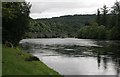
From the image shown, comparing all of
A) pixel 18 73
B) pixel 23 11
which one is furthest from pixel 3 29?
pixel 18 73

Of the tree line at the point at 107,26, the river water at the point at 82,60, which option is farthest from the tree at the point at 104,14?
the river water at the point at 82,60

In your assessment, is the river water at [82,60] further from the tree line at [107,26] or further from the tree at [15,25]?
the tree line at [107,26]

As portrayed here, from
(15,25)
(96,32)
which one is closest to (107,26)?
(96,32)

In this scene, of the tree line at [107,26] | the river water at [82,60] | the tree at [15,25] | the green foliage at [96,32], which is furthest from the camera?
the green foliage at [96,32]

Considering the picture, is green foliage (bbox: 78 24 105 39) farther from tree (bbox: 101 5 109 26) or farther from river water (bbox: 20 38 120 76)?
river water (bbox: 20 38 120 76)

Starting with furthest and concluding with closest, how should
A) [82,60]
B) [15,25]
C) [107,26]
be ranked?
[107,26] < [15,25] < [82,60]

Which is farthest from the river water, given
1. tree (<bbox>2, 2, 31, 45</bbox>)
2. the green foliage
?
the green foliage

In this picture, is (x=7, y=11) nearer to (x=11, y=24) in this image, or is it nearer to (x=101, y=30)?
(x=11, y=24)

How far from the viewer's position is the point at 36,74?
23891 millimetres

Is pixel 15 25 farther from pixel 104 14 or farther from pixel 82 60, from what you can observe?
pixel 104 14

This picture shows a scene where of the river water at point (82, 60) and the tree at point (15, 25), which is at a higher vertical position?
the tree at point (15, 25)

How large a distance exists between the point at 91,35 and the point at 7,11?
159 meters

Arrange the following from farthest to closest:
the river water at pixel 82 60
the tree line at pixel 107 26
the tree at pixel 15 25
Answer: the tree line at pixel 107 26 < the tree at pixel 15 25 < the river water at pixel 82 60

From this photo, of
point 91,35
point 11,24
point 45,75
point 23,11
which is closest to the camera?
point 45,75
